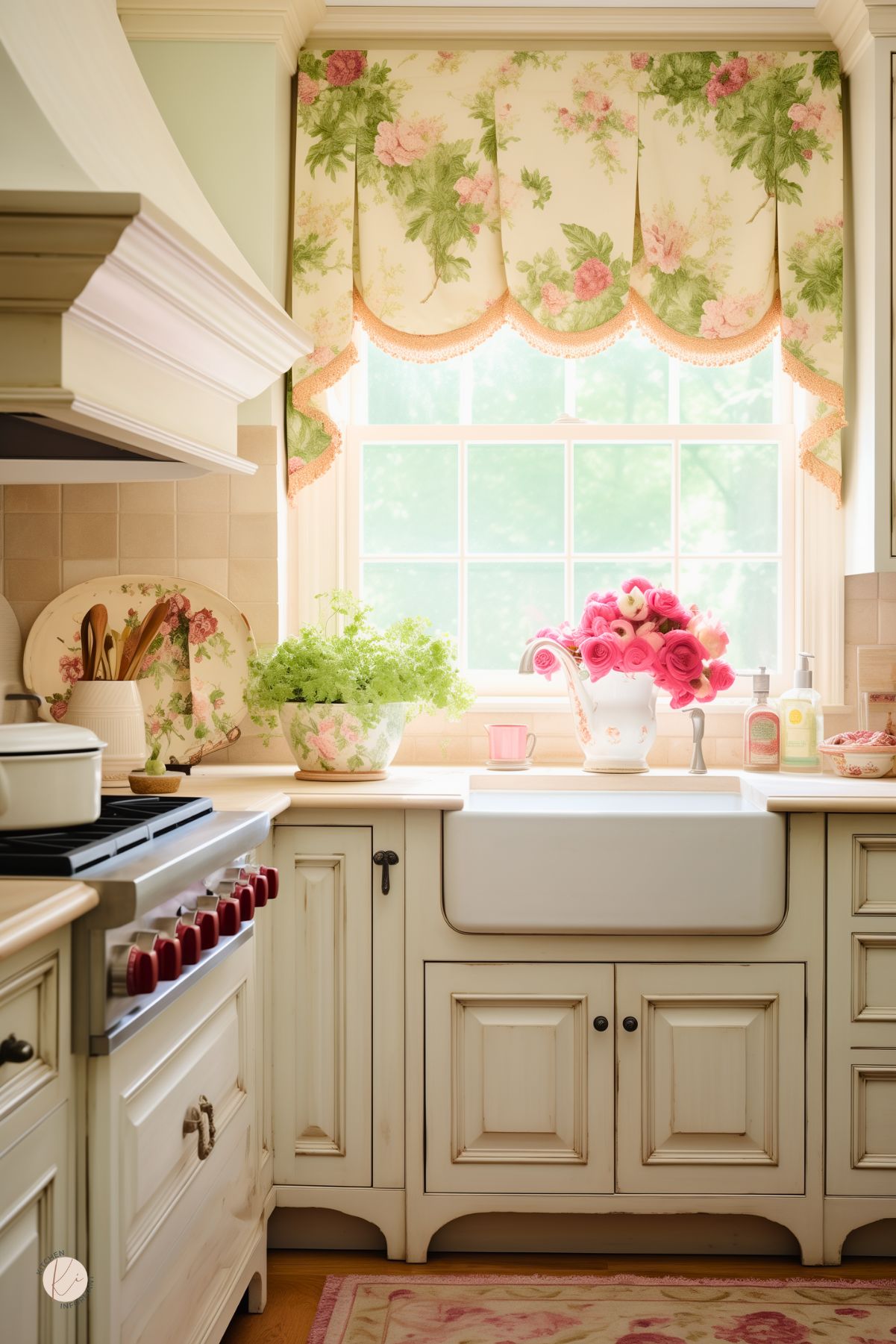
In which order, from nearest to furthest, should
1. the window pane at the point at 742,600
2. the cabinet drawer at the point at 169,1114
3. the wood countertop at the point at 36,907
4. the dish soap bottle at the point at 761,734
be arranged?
the wood countertop at the point at 36,907, the cabinet drawer at the point at 169,1114, the dish soap bottle at the point at 761,734, the window pane at the point at 742,600

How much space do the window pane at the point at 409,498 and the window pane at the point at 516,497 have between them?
61 mm

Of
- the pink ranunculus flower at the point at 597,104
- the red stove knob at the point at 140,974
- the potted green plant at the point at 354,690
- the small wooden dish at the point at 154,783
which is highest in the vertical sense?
the pink ranunculus flower at the point at 597,104

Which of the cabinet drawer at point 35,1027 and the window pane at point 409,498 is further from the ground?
the window pane at point 409,498

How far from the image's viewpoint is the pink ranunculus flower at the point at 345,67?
2.84 meters

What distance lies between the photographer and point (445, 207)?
2830 mm

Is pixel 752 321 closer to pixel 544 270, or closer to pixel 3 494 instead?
pixel 544 270

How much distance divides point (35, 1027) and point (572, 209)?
227 cm

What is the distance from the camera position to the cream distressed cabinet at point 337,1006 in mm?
2264

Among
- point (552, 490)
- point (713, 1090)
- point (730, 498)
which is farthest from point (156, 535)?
point (713, 1090)

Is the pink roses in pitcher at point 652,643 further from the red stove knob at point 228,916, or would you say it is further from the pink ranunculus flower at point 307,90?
the pink ranunculus flower at point 307,90

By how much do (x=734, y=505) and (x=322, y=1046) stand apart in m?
1.66

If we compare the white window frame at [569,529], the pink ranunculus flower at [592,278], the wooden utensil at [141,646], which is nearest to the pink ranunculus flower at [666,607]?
the white window frame at [569,529]

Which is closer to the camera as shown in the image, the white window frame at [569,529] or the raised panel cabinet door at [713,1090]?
the raised panel cabinet door at [713,1090]

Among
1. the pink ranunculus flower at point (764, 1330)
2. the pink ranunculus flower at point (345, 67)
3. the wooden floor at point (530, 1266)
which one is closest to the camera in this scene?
the pink ranunculus flower at point (764, 1330)
